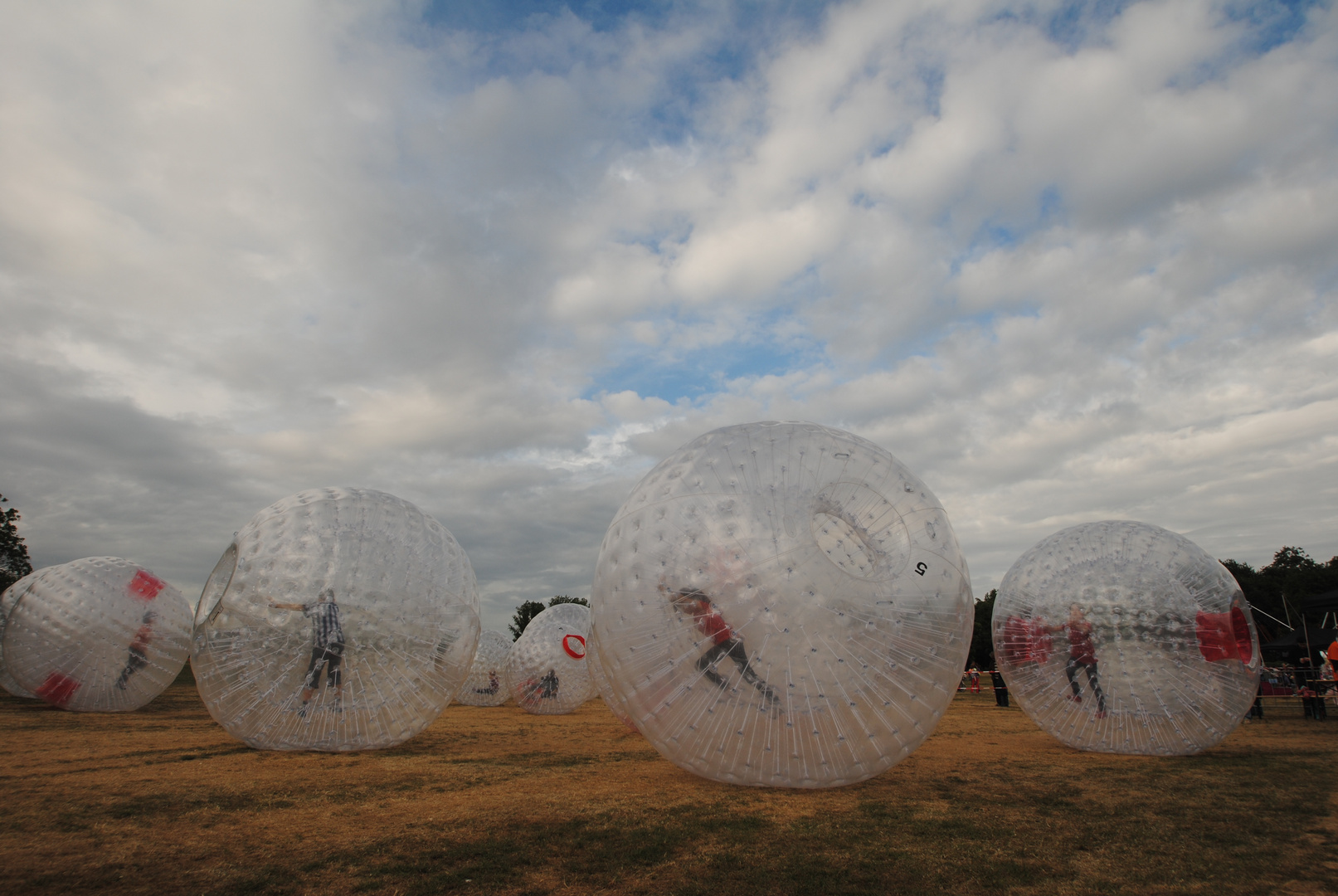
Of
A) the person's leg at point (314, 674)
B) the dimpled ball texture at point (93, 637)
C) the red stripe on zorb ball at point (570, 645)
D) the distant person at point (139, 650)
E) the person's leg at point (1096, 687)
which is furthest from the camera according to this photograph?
the red stripe on zorb ball at point (570, 645)

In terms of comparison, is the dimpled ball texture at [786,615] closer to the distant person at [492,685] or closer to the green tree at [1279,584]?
the distant person at [492,685]

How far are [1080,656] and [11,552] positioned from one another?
4411 cm

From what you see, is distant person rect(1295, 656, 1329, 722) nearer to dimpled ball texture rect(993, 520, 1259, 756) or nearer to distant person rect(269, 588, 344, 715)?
dimpled ball texture rect(993, 520, 1259, 756)

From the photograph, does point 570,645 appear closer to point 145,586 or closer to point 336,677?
point 336,677

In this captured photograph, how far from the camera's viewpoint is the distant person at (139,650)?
1320cm

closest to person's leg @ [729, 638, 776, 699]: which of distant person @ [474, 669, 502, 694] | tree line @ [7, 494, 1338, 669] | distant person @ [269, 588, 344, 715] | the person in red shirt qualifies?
the person in red shirt

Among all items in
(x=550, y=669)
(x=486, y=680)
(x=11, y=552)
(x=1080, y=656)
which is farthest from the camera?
(x=11, y=552)

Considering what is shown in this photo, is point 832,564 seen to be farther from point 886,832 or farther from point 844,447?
point 886,832

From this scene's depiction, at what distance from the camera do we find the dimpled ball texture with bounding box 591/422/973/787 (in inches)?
215

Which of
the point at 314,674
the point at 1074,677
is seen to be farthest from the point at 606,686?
the point at 1074,677

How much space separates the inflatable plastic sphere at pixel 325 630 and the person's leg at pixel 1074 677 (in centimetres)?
796

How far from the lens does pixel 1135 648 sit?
8367 mm

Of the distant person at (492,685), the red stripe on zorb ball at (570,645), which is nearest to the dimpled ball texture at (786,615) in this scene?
the red stripe on zorb ball at (570,645)

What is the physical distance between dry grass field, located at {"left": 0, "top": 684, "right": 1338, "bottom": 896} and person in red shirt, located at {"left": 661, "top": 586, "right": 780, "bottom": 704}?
1.08 meters
